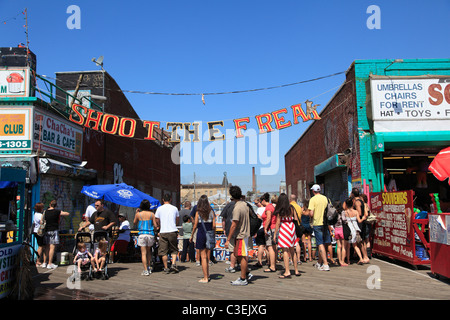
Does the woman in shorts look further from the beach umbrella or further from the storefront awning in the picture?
the beach umbrella

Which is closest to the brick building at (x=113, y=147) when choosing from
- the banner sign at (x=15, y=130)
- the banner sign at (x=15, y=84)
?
the banner sign at (x=15, y=84)

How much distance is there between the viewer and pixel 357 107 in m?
12.5

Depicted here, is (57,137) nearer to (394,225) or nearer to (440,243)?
(394,225)

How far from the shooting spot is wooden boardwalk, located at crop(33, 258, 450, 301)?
20.7 feet

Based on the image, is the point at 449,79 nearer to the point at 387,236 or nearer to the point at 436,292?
the point at 387,236

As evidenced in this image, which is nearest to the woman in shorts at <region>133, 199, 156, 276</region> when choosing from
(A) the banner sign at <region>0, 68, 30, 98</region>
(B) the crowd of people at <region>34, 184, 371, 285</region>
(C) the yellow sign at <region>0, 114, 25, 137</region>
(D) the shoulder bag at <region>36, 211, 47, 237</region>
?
(B) the crowd of people at <region>34, 184, 371, 285</region>

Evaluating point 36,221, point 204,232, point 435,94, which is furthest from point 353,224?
point 36,221

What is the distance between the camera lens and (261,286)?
281 inches

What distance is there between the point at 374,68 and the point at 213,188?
97.2m

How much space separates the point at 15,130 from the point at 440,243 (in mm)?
11355

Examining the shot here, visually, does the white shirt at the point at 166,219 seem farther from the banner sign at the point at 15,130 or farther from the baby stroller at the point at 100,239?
the banner sign at the point at 15,130

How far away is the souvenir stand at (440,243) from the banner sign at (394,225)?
92 cm

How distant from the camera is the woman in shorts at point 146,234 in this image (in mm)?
8492
